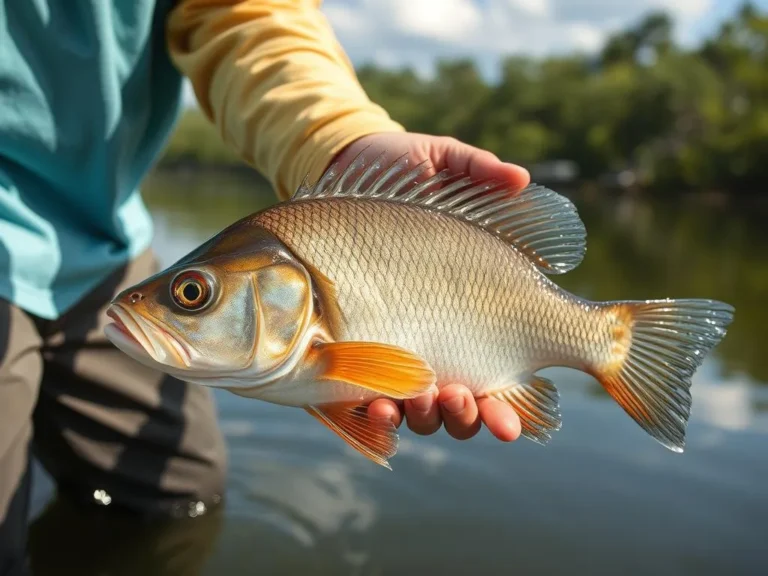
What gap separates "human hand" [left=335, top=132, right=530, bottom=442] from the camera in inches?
70.7

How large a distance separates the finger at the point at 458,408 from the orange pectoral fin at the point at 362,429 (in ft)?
0.46

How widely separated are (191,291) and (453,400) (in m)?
0.67

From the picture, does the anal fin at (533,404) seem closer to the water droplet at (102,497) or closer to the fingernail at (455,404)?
the fingernail at (455,404)

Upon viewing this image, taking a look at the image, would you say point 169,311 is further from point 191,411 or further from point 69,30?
point 191,411

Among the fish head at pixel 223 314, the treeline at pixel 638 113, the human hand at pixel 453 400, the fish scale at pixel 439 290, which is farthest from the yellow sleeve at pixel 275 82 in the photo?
the treeline at pixel 638 113

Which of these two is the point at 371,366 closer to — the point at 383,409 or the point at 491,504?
the point at 383,409

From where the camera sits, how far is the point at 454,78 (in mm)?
69938

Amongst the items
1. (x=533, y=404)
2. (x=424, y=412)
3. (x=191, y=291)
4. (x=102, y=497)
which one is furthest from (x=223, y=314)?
(x=102, y=497)

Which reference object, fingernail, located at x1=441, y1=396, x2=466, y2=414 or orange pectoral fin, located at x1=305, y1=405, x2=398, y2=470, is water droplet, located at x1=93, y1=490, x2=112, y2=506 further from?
fingernail, located at x1=441, y1=396, x2=466, y2=414

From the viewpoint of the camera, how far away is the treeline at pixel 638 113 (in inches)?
1673

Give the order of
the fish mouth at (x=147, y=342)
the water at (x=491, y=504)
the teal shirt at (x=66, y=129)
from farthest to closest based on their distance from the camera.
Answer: the water at (x=491, y=504)
the teal shirt at (x=66, y=129)
the fish mouth at (x=147, y=342)

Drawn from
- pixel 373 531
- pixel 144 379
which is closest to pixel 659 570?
pixel 373 531

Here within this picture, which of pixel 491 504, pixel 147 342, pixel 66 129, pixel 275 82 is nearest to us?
pixel 147 342

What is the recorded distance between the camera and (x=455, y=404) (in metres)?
1.78
